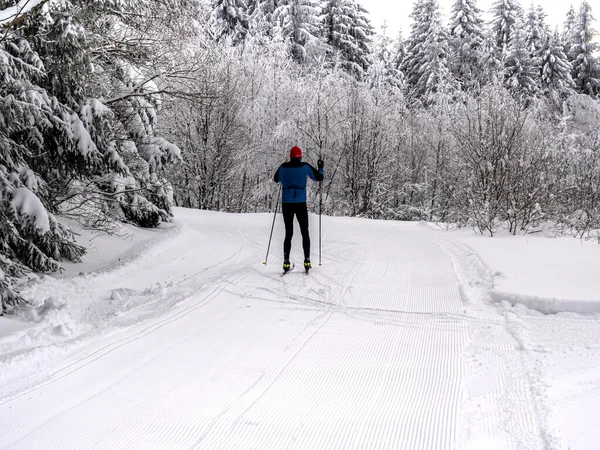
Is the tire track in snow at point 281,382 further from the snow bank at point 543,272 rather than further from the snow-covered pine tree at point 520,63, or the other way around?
the snow-covered pine tree at point 520,63

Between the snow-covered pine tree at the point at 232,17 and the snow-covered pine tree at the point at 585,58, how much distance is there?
24.7 meters

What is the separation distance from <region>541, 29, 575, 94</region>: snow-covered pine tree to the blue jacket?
34.0 meters

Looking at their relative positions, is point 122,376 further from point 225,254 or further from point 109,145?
point 225,254

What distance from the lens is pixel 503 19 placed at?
130 ft

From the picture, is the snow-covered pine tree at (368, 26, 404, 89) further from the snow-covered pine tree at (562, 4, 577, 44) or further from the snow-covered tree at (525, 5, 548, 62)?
the snow-covered pine tree at (562, 4, 577, 44)

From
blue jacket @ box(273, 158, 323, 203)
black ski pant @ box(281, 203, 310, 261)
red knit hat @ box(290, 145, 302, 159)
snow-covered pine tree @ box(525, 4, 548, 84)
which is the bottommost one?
black ski pant @ box(281, 203, 310, 261)

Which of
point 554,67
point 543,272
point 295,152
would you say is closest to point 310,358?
point 543,272

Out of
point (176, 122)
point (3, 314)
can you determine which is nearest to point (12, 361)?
point (3, 314)

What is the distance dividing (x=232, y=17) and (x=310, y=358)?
3027 centimetres

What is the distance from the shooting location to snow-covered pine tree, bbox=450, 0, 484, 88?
35531 millimetres

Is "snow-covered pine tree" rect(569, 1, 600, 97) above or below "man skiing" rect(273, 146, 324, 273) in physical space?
above

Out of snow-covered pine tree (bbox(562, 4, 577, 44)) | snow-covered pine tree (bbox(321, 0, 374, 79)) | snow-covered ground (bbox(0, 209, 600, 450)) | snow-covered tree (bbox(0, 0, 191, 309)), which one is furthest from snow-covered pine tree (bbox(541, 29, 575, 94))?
snow-covered tree (bbox(0, 0, 191, 309))

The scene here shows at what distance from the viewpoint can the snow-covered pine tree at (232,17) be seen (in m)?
29.9

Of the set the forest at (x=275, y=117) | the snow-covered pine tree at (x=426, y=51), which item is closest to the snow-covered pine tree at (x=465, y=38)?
the forest at (x=275, y=117)
